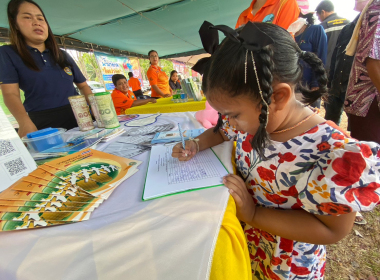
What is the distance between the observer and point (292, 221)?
47cm

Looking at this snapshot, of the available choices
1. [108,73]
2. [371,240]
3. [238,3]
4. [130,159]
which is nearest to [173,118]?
[130,159]

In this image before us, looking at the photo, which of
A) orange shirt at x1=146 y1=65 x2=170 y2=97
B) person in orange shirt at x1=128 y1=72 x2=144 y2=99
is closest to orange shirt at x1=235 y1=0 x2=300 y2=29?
orange shirt at x1=146 y1=65 x2=170 y2=97

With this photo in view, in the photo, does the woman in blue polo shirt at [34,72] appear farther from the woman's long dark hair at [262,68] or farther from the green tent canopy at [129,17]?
the green tent canopy at [129,17]

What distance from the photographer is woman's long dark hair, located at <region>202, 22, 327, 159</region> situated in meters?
0.39

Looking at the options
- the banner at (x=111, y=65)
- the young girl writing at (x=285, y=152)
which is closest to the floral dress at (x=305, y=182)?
the young girl writing at (x=285, y=152)

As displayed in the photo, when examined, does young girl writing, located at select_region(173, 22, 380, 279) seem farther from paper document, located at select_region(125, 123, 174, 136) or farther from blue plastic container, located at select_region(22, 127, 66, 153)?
blue plastic container, located at select_region(22, 127, 66, 153)

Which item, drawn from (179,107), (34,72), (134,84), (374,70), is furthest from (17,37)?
(134,84)

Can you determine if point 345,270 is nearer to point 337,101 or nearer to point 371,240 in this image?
point 371,240

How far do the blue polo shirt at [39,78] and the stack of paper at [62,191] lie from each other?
0.91 meters

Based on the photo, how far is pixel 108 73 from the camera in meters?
5.61

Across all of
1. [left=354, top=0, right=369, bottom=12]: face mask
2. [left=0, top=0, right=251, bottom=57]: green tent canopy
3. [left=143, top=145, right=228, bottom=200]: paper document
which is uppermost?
[left=0, top=0, right=251, bottom=57]: green tent canopy

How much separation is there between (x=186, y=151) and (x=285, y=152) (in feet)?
0.96

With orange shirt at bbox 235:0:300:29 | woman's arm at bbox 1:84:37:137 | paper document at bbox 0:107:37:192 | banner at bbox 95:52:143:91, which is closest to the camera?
paper document at bbox 0:107:37:192

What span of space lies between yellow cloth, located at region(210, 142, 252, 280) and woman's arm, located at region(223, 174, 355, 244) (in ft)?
0.29
